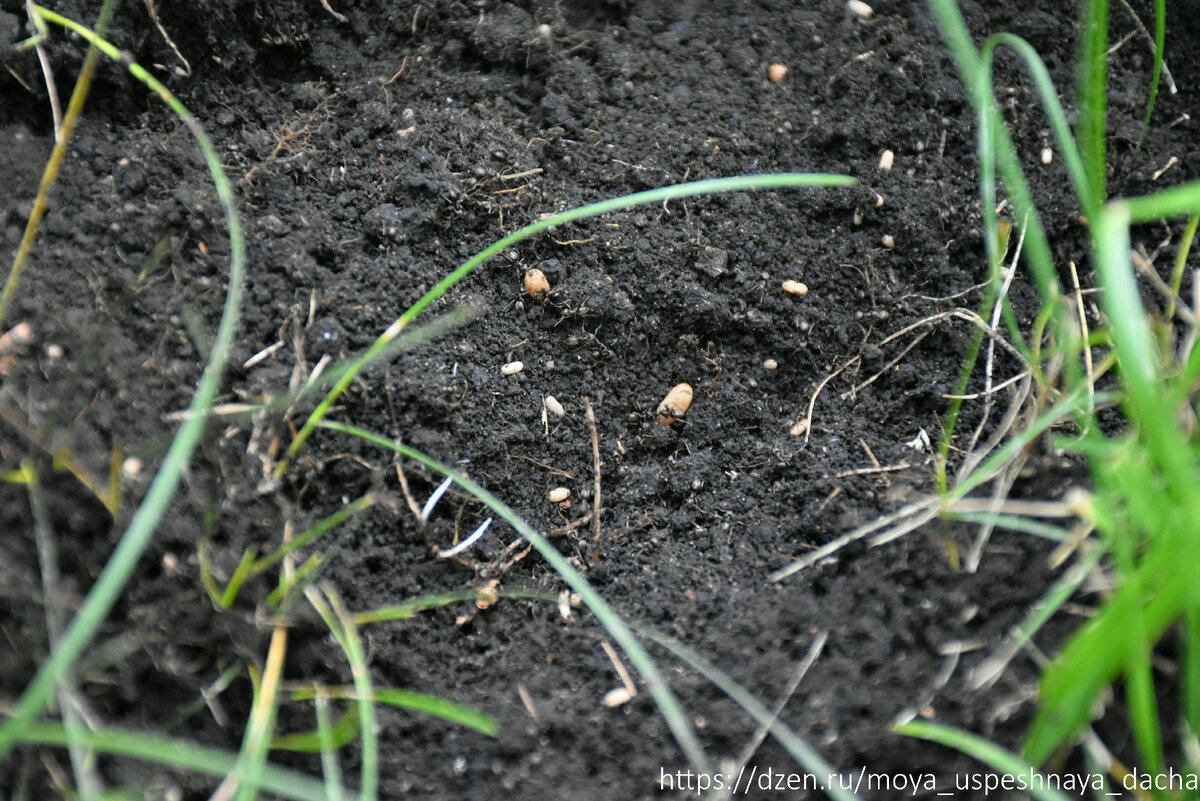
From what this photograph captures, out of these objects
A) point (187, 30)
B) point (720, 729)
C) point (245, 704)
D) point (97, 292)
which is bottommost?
point (245, 704)

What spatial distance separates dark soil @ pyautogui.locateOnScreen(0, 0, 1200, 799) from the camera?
81 cm

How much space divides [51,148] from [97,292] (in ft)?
0.84

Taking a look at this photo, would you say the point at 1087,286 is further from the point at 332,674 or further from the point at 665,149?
the point at 332,674

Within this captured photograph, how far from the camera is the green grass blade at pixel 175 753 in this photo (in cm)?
64

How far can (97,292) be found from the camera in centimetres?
96

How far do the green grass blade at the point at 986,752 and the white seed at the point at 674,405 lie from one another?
1.58ft

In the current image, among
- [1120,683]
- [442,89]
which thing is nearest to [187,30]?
[442,89]

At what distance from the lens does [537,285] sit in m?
1.12

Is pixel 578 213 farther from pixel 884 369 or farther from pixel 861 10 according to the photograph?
pixel 861 10

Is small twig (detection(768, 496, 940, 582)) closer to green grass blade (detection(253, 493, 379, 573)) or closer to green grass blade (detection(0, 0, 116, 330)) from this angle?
green grass blade (detection(253, 493, 379, 573))

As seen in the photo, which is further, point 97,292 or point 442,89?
point 442,89

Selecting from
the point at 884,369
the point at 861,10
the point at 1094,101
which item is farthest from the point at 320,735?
the point at 861,10

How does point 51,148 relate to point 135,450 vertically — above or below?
above

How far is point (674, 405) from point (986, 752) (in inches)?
22.1
